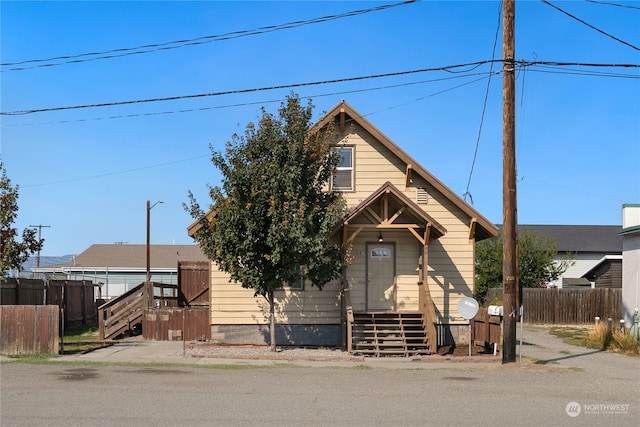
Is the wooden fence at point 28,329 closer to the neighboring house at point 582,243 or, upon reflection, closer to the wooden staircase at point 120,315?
the wooden staircase at point 120,315

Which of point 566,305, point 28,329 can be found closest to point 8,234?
point 28,329

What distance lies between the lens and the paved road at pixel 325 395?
889 cm

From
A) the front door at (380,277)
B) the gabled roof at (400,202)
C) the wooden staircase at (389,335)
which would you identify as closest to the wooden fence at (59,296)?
the wooden staircase at (389,335)

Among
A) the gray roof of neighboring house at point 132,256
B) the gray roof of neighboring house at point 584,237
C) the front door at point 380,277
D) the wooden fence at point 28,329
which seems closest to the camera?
the wooden fence at point 28,329

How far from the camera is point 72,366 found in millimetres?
13875

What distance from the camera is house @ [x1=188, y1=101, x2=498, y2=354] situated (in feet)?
62.1

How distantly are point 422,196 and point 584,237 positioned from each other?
4089cm

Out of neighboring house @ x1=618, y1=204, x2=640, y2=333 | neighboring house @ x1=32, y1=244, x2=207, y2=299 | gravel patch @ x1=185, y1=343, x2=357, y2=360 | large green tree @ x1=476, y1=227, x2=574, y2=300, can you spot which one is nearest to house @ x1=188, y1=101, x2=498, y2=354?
gravel patch @ x1=185, y1=343, x2=357, y2=360

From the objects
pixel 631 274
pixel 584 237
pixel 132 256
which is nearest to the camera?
pixel 631 274

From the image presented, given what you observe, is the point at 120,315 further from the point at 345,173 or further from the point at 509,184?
the point at 509,184

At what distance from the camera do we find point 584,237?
5519cm

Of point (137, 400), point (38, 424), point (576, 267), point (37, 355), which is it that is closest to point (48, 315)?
point (37, 355)
